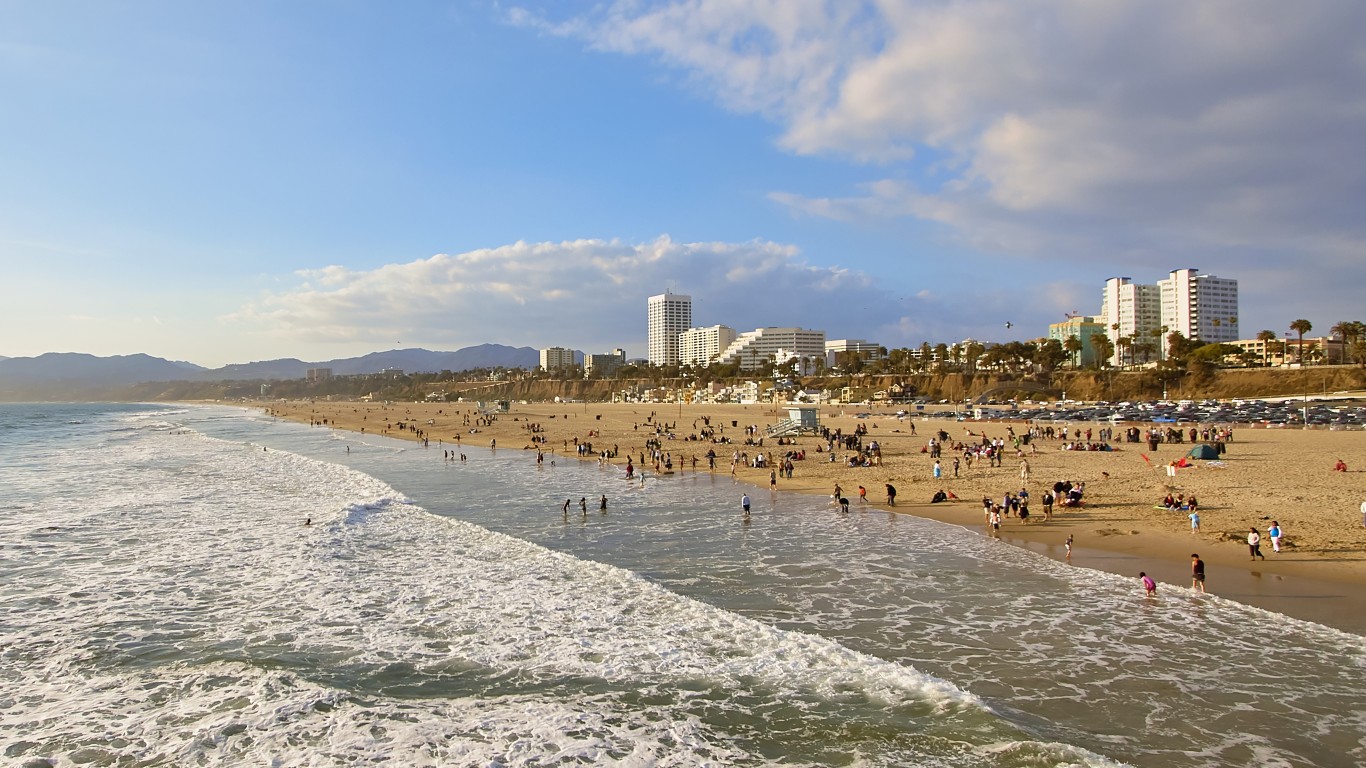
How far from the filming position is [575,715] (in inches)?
329

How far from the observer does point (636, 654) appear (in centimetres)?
1007

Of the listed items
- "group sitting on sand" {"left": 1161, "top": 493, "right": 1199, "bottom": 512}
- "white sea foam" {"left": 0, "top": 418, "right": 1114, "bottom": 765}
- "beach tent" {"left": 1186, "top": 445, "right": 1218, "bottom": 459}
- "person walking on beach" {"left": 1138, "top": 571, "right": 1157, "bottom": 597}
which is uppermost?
"beach tent" {"left": 1186, "top": 445, "right": 1218, "bottom": 459}

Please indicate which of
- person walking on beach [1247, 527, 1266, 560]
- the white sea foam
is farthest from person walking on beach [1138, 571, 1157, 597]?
the white sea foam

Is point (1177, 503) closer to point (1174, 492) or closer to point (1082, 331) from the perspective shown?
point (1174, 492)

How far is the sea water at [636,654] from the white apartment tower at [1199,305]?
15986 cm

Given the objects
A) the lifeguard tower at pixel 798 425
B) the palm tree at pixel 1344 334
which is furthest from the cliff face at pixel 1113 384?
the lifeguard tower at pixel 798 425

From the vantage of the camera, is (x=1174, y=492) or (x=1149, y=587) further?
(x=1174, y=492)

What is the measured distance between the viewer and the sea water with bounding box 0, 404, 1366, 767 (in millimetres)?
7633

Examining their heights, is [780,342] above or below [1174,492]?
above

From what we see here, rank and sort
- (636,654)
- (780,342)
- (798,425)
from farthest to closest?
(780,342), (798,425), (636,654)

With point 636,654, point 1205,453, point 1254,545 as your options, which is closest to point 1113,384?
point 1205,453

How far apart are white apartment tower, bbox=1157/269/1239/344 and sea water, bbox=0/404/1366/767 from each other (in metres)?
160

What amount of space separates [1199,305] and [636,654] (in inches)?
6784

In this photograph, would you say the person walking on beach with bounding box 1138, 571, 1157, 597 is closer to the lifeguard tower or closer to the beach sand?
the beach sand
